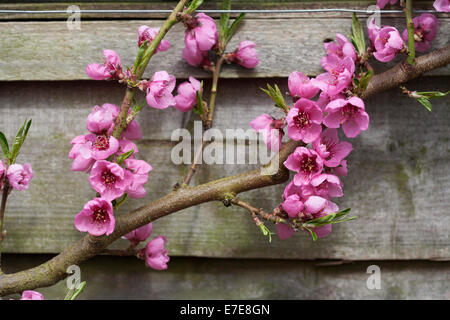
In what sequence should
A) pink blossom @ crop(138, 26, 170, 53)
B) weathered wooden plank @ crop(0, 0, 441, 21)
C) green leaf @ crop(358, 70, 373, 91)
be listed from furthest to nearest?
weathered wooden plank @ crop(0, 0, 441, 21) < pink blossom @ crop(138, 26, 170, 53) < green leaf @ crop(358, 70, 373, 91)

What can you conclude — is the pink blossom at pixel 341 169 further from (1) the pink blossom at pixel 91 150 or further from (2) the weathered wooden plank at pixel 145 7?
(1) the pink blossom at pixel 91 150

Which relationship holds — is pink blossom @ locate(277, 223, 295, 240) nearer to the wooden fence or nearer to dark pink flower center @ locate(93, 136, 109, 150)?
the wooden fence

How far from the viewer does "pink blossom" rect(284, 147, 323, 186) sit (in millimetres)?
935

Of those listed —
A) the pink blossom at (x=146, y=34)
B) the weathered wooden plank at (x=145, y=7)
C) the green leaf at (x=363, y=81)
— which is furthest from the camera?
the weathered wooden plank at (x=145, y=7)

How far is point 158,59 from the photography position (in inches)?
43.4

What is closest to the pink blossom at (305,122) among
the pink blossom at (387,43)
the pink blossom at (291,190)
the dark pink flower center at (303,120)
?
the dark pink flower center at (303,120)

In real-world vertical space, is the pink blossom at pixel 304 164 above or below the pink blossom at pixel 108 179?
above

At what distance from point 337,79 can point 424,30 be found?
0.95 ft

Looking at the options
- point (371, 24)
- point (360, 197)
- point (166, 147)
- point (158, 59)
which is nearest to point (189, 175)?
point (166, 147)

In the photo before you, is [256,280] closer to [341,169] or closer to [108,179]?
[341,169]

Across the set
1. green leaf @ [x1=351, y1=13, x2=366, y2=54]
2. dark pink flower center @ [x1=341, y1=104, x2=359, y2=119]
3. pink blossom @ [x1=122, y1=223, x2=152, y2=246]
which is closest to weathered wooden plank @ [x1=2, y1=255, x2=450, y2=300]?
Answer: pink blossom @ [x1=122, y1=223, x2=152, y2=246]

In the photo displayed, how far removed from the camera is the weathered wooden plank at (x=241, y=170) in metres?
1.13

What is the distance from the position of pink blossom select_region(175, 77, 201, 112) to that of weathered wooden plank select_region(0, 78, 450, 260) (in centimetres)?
9

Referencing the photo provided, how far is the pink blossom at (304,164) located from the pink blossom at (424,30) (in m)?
0.39
